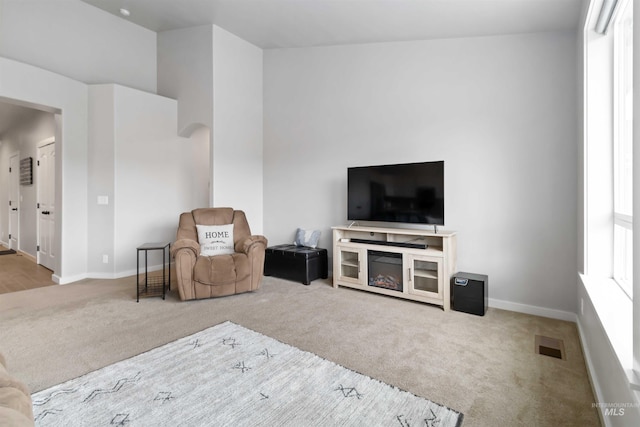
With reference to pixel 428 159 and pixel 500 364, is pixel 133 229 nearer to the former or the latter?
pixel 428 159

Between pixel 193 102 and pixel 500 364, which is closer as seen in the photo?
pixel 500 364

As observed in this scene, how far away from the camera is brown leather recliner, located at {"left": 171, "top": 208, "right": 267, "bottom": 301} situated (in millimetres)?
3330

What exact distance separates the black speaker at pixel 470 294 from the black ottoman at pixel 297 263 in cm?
169

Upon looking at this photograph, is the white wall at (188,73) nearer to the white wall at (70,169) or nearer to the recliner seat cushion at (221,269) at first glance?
the white wall at (70,169)

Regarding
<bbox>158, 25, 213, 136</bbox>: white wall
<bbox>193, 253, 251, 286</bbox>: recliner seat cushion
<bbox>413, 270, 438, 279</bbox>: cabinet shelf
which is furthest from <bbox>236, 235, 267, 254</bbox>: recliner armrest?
<bbox>158, 25, 213, 136</bbox>: white wall

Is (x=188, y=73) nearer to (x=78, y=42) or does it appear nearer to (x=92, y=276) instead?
(x=78, y=42)

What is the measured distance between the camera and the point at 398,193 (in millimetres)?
3582

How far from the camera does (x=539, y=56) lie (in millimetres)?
3041

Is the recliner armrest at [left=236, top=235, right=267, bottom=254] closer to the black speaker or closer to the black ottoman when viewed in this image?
the black ottoman

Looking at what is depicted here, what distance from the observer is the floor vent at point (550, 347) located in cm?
227

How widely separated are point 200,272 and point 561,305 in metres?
3.42

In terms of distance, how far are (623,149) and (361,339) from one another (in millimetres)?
2172

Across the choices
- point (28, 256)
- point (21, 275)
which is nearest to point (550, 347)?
point (21, 275)

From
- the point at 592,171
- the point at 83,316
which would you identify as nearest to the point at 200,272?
the point at 83,316
